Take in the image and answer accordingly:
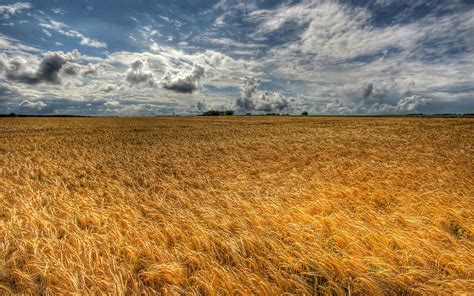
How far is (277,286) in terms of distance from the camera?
12.0ft

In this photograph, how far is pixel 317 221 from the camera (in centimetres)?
556

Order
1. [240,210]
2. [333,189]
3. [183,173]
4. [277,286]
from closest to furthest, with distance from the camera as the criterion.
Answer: [277,286], [240,210], [333,189], [183,173]

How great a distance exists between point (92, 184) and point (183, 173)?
12.1 ft

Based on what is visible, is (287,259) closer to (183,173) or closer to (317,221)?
→ (317,221)

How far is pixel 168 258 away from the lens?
423 centimetres

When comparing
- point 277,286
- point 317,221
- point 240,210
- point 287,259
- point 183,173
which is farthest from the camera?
point 183,173

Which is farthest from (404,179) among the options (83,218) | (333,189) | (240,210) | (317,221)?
(83,218)

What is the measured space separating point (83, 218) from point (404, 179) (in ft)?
33.8

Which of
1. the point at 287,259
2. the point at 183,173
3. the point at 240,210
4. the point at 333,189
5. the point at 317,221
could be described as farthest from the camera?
the point at 183,173

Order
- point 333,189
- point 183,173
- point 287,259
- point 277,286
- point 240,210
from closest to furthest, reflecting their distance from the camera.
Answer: point 277,286, point 287,259, point 240,210, point 333,189, point 183,173

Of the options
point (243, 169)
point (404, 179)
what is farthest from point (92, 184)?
point (404, 179)

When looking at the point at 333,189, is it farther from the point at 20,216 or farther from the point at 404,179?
the point at 20,216

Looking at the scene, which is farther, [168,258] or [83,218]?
[83,218]

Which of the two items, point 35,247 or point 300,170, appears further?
point 300,170
